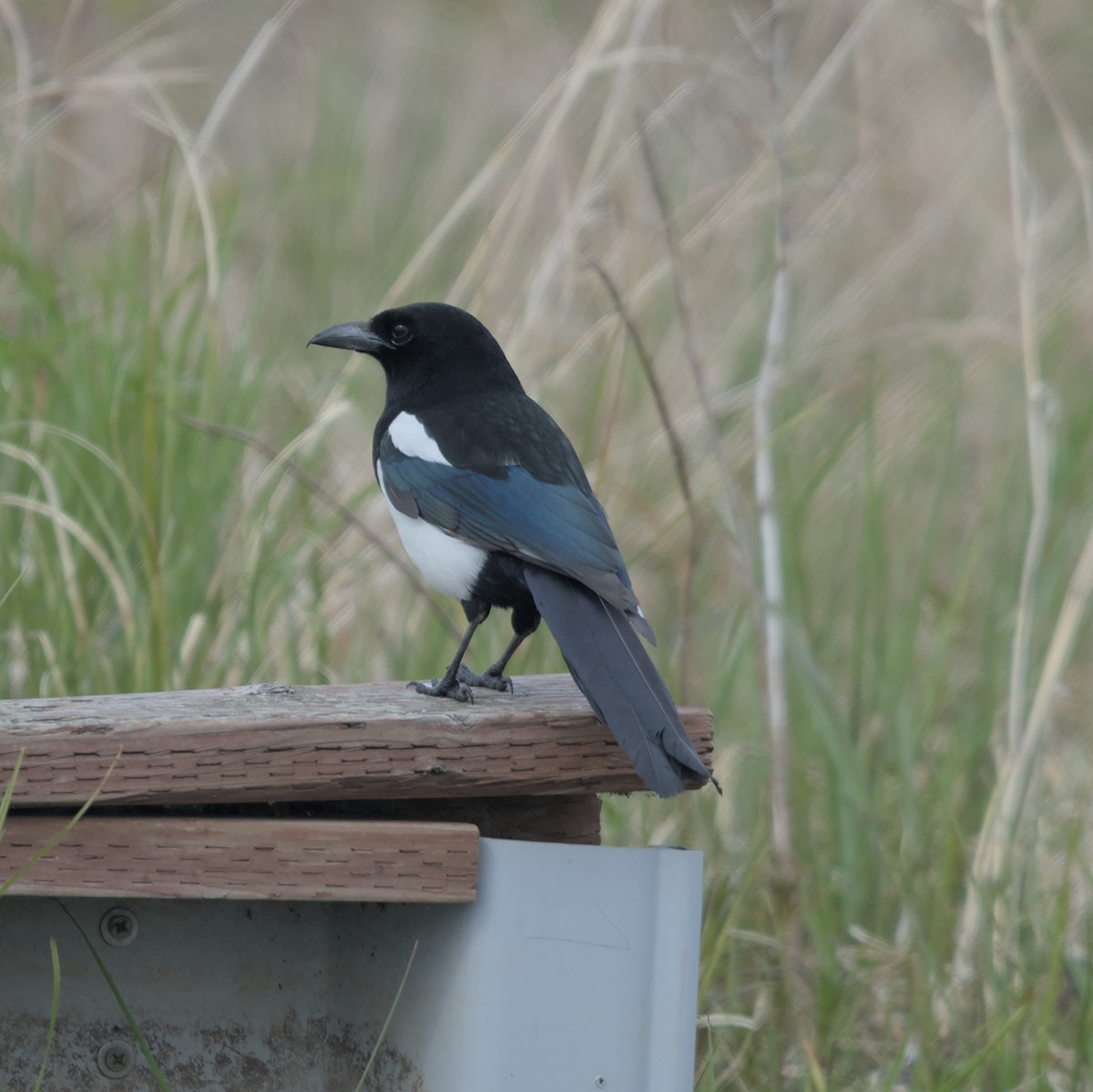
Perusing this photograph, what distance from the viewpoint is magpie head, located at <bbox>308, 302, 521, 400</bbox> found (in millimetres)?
2496

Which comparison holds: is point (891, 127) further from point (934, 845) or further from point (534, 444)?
point (534, 444)

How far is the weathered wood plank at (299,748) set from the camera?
1428mm

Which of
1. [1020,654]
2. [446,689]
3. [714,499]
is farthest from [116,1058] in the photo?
[714,499]

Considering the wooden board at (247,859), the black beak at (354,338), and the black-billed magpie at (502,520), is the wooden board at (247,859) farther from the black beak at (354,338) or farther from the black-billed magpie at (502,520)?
the black beak at (354,338)

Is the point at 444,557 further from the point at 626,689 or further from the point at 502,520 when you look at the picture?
the point at 626,689

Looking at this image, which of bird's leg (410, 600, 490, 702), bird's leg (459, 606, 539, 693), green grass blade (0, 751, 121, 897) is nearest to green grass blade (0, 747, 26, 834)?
green grass blade (0, 751, 121, 897)

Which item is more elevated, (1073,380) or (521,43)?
(521,43)

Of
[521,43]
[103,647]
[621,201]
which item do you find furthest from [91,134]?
[103,647]

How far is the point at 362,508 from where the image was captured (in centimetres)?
346

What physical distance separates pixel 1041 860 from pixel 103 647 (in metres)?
1.84

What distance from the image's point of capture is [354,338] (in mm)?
2545

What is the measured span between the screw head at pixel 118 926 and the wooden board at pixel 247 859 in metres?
0.05

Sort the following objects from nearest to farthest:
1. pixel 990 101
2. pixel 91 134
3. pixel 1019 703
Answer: pixel 1019 703
pixel 990 101
pixel 91 134

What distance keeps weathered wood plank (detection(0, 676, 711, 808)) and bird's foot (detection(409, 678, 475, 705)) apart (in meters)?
0.11
